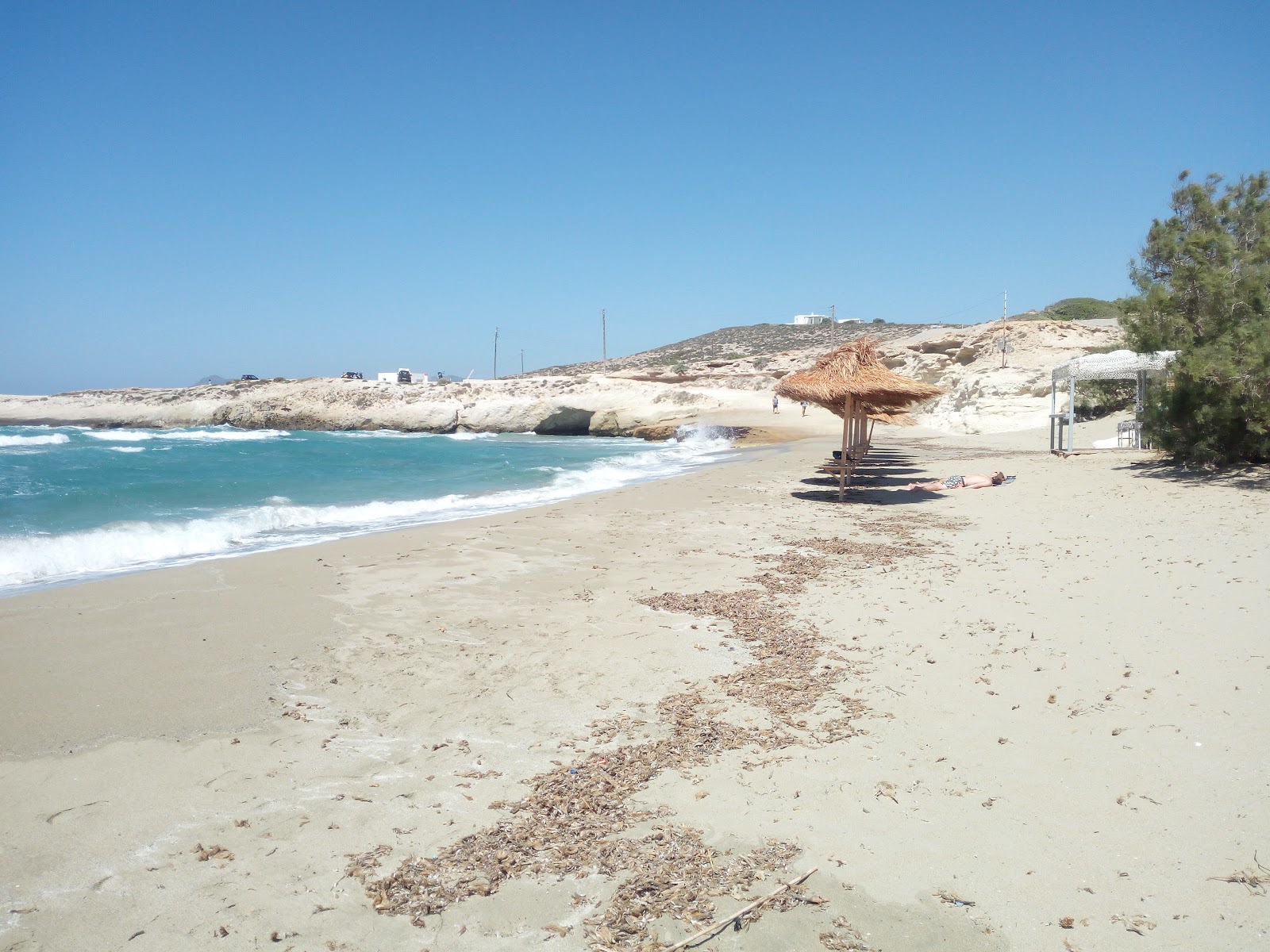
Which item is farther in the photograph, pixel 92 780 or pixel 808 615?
pixel 808 615

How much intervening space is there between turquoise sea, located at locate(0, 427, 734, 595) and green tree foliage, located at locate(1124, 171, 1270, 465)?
986 centimetres

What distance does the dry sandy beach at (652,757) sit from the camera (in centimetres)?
255

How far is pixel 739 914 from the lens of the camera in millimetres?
2494

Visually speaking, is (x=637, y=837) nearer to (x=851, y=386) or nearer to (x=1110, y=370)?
(x=851, y=386)

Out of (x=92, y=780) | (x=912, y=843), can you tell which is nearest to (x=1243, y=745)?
(x=912, y=843)

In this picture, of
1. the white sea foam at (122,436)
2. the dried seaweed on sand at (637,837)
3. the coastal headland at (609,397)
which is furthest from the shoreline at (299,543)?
the white sea foam at (122,436)

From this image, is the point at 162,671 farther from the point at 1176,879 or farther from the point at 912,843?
the point at 1176,879

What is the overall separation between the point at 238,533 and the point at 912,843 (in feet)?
33.8

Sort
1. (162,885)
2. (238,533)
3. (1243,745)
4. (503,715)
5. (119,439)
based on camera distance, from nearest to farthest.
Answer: (162,885)
(1243,745)
(503,715)
(238,533)
(119,439)

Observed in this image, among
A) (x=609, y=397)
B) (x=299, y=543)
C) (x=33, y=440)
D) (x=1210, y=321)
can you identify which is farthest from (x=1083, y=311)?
(x=33, y=440)

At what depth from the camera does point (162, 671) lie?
493 centimetres

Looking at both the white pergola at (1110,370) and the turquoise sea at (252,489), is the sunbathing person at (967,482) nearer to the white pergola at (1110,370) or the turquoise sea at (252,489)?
the white pergola at (1110,370)

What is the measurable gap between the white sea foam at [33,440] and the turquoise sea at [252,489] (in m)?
0.49

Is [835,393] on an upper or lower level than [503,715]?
upper
